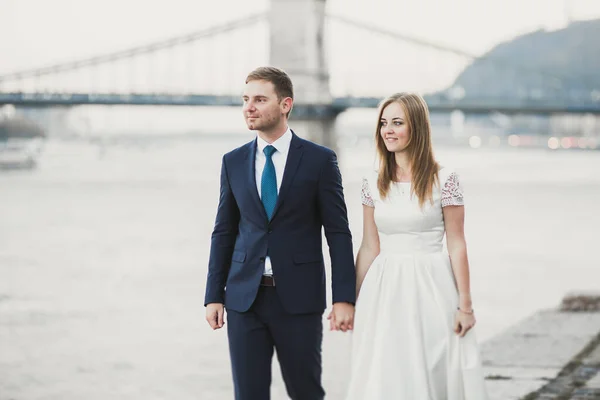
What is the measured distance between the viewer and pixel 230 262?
2846 millimetres

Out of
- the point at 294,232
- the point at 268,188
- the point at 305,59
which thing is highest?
the point at 305,59

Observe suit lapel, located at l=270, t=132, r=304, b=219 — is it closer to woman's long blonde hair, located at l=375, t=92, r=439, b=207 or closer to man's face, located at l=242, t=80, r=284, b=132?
man's face, located at l=242, t=80, r=284, b=132

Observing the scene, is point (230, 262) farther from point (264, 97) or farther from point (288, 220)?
point (264, 97)

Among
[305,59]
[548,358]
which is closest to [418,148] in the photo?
[548,358]

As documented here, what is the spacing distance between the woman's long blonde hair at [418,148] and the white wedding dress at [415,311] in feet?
0.07

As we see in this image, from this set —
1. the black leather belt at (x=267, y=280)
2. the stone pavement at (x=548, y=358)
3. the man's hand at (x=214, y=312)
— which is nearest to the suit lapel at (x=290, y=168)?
the black leather belt at (x=267, y=280)

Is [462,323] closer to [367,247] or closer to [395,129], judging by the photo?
[367,247]

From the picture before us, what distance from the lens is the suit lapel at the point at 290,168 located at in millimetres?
2725

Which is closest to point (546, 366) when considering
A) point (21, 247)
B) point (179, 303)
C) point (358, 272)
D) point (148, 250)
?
point (358, 272)

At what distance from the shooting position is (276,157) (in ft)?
9.13

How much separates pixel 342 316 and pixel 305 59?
44.0m

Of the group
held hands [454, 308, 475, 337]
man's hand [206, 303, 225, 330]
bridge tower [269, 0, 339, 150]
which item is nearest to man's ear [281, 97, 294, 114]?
man's hand [206, 303, 225, 330]

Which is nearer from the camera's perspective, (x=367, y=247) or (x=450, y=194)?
(x=450, y=194)

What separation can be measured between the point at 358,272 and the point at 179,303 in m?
6.08
